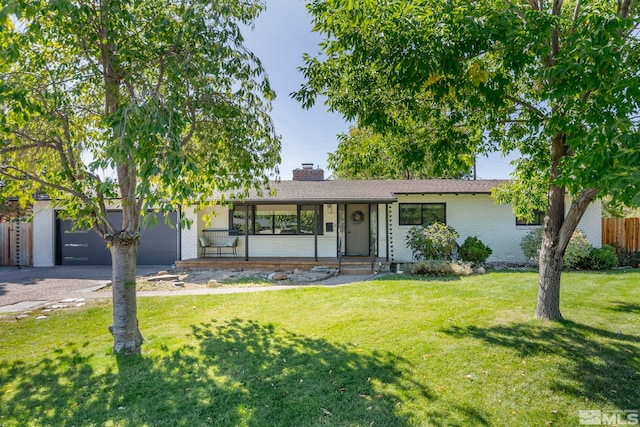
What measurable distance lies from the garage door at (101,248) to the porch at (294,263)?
154 centimetres

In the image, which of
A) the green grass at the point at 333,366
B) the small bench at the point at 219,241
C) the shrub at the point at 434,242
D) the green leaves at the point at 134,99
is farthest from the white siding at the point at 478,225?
the green leaves at the point at 134,99

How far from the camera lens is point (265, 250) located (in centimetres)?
1375

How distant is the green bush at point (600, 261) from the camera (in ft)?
36.5

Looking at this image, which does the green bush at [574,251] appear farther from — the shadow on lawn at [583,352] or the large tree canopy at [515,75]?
the shadow on lawn at [583,352]

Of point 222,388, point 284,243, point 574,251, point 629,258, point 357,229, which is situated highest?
point 357,229

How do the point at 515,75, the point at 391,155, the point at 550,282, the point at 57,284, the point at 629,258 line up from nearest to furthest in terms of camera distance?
the point at 515,75 < the point at 550,282 < the point at 391,155 < the point at 57,284 < the point at 629,258

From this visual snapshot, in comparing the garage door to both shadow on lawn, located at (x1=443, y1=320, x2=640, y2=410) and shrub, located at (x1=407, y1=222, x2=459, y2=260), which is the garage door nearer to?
shrub, located at (x1=407, y1=222, x2=459, y2=260)

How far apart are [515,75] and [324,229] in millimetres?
9497

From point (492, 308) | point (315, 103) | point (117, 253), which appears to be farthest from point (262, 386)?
point (492, 308)

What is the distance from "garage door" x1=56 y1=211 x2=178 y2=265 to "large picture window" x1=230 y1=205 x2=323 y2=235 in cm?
266

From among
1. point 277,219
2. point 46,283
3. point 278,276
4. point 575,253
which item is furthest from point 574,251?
point 46,283

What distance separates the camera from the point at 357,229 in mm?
13797

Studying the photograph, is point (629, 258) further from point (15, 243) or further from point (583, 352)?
point (15, 243)

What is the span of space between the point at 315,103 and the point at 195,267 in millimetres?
9218
